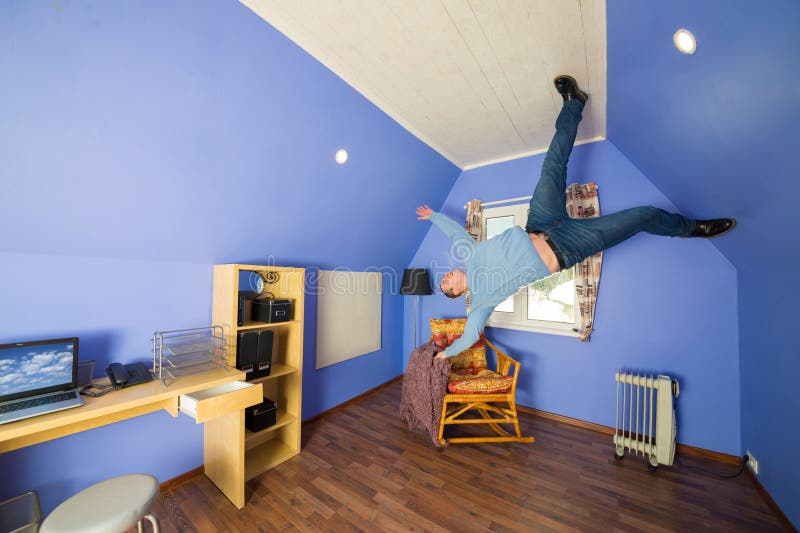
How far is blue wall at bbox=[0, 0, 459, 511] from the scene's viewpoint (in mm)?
1292

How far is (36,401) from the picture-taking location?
1469 millimetres

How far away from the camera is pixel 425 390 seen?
2.75 metres

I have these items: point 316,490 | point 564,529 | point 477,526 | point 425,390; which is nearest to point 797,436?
point 564,529

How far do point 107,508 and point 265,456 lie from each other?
134 centimetres

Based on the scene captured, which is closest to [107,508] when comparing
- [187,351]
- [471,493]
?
[187,351]

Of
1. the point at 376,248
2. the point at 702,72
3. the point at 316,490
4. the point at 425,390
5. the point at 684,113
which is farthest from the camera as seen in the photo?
the point at 376,248

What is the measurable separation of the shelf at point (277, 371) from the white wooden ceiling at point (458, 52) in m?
2.31

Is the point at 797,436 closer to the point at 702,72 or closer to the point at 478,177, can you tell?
the point at 702,72

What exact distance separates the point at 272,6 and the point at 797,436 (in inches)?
148

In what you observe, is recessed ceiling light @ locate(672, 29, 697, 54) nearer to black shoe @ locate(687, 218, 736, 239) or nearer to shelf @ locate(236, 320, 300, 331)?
black shoe @ locate(687, 218, 736, 239)

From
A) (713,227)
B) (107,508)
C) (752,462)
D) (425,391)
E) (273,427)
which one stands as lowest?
(752,462)

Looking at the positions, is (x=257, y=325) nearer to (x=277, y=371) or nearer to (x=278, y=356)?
(x=277, y=371)

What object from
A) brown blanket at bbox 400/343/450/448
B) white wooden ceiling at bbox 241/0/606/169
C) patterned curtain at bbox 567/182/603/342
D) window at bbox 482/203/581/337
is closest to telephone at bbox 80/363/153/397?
brown blanket at bbox 400/343/450/448

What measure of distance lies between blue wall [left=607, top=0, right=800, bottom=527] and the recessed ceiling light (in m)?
0.03
